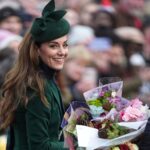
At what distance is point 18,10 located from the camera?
11.8 metres

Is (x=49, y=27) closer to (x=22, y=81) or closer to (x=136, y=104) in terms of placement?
(x=22, y=81)

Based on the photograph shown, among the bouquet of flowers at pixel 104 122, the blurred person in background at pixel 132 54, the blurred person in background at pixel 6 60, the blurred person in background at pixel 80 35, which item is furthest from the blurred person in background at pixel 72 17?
the bouquet of flowers at pixel 104 122

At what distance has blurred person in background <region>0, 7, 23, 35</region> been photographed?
11.2m

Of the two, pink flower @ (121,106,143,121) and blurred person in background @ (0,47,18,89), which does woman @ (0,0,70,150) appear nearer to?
pink flower @ (121,106,143,121)

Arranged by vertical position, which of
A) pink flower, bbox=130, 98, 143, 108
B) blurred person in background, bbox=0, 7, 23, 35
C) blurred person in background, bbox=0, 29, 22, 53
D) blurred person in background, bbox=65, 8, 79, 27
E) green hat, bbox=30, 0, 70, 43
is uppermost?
green hat, bbox=30, 0, 70, 43

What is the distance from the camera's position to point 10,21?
1121cm

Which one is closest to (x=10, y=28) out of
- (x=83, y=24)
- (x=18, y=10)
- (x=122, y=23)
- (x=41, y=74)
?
(x=18, y=10)

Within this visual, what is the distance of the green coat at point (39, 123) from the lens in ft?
17.3

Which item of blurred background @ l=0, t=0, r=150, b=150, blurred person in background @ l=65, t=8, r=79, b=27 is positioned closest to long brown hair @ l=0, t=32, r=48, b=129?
blurred background @ l=0, t=0, r=150, b=150

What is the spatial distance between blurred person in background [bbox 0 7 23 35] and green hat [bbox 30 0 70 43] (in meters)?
5.70

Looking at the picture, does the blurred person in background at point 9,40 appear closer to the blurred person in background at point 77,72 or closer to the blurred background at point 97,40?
the blurred background at point 97,40

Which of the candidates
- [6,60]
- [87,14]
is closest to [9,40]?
[6,60]

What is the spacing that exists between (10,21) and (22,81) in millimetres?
5934

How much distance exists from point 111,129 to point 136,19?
8601 mm
